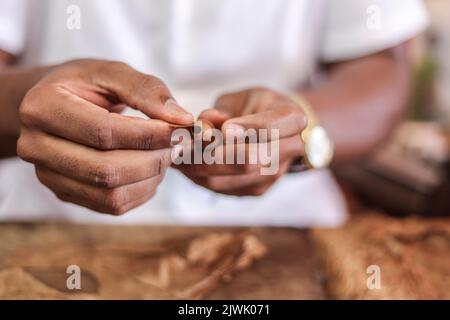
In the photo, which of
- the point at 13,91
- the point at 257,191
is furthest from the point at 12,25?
the point at 257,191

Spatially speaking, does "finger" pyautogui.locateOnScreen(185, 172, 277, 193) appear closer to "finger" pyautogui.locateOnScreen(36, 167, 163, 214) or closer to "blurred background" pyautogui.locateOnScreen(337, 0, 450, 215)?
"finger" pyautogui.locateOnScreen(36, 167, 163, 214)

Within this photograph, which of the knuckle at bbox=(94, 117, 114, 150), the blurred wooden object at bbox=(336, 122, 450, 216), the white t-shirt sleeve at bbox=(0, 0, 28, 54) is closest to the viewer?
the knuckle at bbox=(94, 117, 114, 150)

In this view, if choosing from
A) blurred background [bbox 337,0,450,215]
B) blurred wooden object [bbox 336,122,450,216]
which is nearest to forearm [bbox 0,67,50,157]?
blurred background [bbox 337,0,450,215]

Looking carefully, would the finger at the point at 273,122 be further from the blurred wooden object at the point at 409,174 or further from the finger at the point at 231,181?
the blurred wooden object at the point at 409,174

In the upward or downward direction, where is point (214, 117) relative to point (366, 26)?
downward

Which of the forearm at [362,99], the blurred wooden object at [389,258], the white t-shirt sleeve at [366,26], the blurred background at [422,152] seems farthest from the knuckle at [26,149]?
the blurred background at [422,152]

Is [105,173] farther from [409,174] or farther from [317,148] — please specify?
[409,174]
